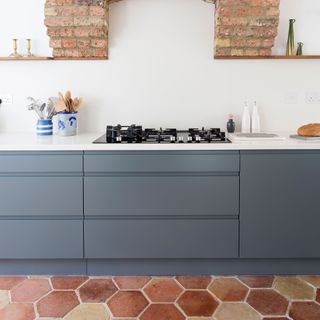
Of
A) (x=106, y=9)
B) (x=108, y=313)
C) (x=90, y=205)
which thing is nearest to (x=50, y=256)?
(x=90, y=205)

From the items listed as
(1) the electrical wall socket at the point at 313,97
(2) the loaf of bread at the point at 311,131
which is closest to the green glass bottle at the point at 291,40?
(1) the electrical wall socket at the point at 313,97

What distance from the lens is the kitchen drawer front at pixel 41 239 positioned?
2.34m

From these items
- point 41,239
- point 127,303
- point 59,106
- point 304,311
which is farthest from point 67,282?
point 304,311

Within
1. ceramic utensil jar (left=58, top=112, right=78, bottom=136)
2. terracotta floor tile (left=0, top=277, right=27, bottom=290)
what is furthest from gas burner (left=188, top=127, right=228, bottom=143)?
terracotta floor tile (left=0, top=277, right=27, bottom=290)

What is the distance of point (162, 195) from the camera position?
2316 mm

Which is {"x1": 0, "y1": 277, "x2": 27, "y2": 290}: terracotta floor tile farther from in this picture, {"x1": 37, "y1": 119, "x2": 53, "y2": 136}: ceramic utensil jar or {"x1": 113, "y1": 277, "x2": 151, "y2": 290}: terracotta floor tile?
{"x1": 37, "y1": 119, "x2": 53, "y2": 136}: ceramic utensil jar

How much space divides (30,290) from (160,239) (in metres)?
0.89

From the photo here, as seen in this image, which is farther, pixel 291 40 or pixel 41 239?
pixel 291 40

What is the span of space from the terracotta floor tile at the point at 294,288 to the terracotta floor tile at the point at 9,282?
67.0 inches

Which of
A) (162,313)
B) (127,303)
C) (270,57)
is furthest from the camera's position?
(270,57)

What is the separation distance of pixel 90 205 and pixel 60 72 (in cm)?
123

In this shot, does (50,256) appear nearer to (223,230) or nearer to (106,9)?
(223,230)

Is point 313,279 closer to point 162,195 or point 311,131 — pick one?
point 311,131

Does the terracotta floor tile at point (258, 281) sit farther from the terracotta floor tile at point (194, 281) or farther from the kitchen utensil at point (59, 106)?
the kitchen utensil at point (59, 106)
